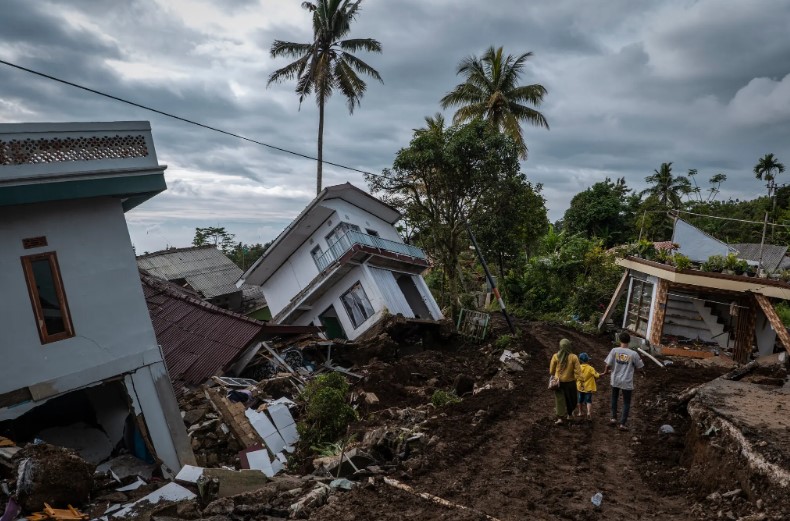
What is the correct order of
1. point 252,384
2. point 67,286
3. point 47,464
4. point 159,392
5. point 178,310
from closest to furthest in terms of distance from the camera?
point 47,464 < point 67,286 < point 159,392 < point 252,384 < point 178,310

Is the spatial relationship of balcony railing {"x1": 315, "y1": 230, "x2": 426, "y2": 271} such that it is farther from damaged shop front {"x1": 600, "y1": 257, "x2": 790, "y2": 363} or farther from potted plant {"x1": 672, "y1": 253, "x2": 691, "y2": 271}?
potted plant {"x1": 672, "y1": 253, "x2": 691, "y2": 271}

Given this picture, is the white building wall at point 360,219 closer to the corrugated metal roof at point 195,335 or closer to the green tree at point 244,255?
the corrugated metal roof at point 195,335

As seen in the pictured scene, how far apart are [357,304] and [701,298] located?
12762mm

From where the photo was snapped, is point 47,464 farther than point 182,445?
No

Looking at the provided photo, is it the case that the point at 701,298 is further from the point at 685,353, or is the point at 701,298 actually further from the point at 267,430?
the point at 267,430

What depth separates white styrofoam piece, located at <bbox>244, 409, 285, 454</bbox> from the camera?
1072cm

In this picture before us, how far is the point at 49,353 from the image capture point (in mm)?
8453

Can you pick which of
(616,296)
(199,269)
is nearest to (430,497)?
(616,296)

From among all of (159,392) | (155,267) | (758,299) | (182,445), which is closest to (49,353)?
(159,392)

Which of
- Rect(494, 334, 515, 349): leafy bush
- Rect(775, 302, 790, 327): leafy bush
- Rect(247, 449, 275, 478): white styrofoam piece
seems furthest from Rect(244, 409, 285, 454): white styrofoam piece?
Rect(775, 302, 790, 327): leafy bush

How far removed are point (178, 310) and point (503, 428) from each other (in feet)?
40.1

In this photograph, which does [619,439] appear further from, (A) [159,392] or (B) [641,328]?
(B) [641,328]

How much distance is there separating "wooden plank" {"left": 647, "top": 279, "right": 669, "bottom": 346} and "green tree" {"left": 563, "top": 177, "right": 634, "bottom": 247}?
2197 centimetres

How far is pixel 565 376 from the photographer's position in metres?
9.11
